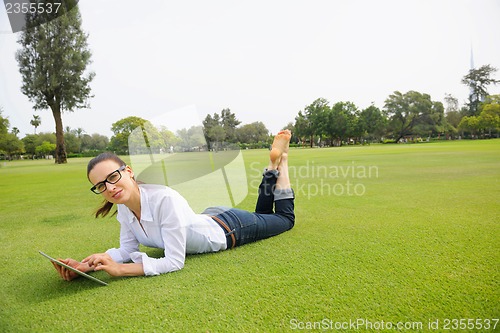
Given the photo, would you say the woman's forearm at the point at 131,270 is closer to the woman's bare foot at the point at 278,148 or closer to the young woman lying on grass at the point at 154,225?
the young woman lying on grass at the point at 154,225

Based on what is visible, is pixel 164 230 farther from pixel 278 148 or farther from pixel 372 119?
pixel 372 119

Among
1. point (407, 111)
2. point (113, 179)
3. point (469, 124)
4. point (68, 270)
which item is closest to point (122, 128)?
point (113, 179)

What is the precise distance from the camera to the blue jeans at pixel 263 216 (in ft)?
8.75

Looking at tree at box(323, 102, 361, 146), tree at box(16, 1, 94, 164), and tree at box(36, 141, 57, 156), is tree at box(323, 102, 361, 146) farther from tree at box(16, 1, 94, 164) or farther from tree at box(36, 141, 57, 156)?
tree at box(36, 141, 57, 156)

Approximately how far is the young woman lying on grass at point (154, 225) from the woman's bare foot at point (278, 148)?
540 mm

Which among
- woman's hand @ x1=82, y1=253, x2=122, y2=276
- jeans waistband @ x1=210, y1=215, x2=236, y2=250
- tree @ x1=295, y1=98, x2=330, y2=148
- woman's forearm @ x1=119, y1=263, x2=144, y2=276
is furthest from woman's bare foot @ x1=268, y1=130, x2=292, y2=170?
tree @ x1=295, y1=98, x2=330, y2=148

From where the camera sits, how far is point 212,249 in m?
2.60

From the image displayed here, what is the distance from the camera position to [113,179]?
1.93 m

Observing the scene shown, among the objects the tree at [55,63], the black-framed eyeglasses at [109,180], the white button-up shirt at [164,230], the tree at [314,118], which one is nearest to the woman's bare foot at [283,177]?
the white button-up shirt at [164,230]

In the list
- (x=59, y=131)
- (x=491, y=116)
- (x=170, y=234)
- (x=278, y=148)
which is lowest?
(x=170, y=234)

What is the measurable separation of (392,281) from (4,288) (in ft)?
8.06

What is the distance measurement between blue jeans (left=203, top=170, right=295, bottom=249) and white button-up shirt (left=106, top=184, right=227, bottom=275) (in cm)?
17

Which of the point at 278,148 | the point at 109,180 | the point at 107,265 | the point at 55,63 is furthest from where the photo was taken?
the point at 55,63

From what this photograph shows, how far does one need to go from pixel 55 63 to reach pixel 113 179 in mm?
5272
